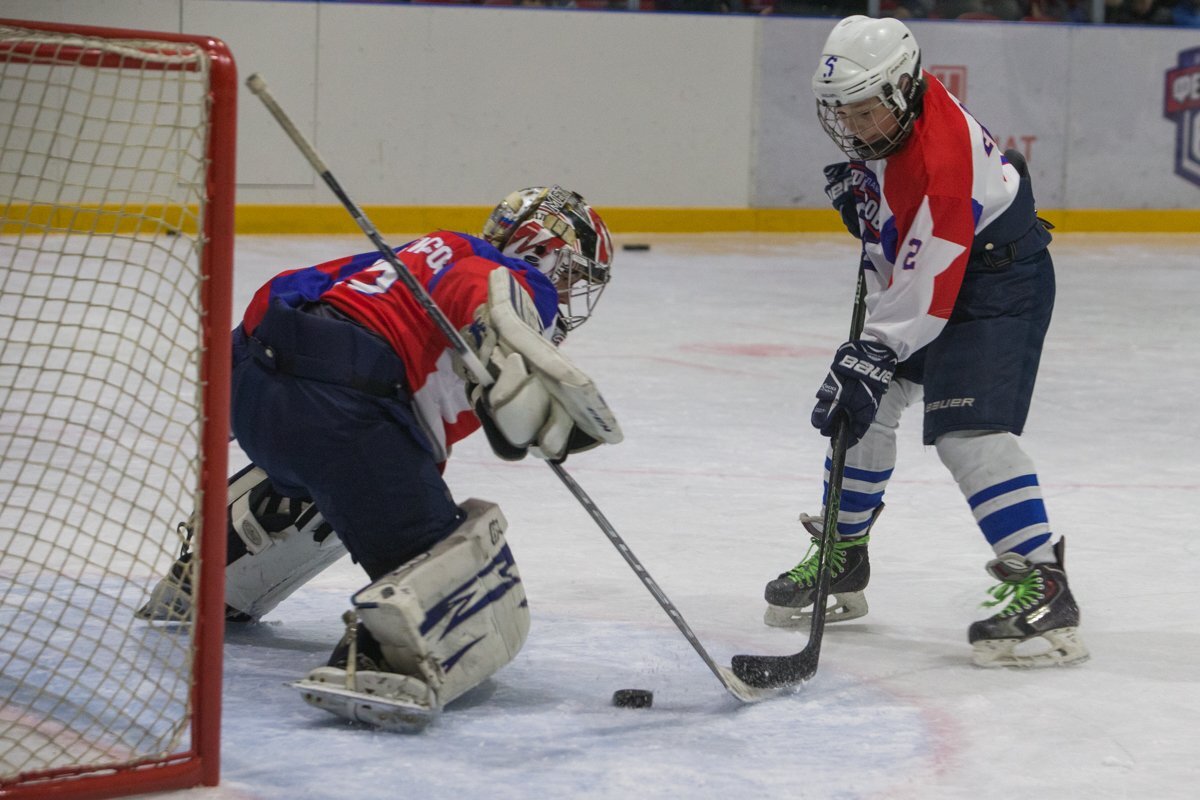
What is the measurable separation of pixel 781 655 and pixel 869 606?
1.37 feet

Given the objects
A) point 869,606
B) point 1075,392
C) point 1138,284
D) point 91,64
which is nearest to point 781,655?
point 869,606

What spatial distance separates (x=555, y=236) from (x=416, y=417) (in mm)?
363

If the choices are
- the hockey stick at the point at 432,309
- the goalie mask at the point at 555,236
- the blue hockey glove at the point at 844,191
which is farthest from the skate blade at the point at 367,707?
the blue hockey glove at the point at 844,191

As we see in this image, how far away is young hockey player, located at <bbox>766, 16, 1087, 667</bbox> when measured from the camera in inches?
109

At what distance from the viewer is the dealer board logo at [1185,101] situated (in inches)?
440

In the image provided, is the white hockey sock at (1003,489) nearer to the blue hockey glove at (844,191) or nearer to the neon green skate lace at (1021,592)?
the neon green skate lace at (1021,592)

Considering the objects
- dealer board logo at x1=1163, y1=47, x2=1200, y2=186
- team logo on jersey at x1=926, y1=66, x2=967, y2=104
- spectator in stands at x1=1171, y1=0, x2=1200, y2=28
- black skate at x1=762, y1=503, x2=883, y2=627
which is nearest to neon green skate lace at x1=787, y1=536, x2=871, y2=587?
black skate at x1=762, y1=503, x2=883, y2=627

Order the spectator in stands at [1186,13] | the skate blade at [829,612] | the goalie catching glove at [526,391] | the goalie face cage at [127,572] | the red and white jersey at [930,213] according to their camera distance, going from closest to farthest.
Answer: the goalie face cage at [127,572]
the goalie catching glove at [526,391]
the red and white jersey at [930,213]
the skate blade at [829,612]
the spectator in stands at [1186,13]

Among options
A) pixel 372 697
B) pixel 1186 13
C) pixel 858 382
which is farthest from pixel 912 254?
pixel 1186 13

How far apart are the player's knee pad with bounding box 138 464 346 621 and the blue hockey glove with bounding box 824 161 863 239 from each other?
1.10 m

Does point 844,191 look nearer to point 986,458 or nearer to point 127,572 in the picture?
point 986,458

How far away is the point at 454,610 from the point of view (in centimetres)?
243

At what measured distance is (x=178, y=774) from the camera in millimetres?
2123

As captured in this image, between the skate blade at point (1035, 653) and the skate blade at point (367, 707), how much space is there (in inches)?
37.4
